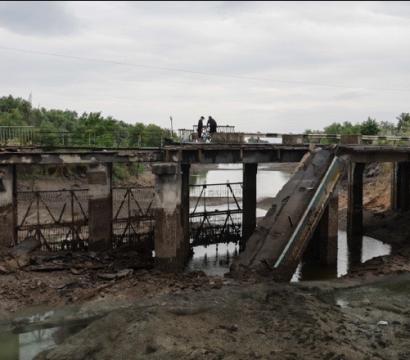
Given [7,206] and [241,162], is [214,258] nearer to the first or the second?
[241,162]

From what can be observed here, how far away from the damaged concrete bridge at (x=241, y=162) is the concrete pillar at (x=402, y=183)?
778 cm

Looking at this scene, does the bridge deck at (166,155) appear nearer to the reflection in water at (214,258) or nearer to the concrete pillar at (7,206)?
the concrete pillar at (7,206)

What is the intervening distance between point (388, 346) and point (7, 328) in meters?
11.8

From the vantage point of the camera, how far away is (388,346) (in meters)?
13.3

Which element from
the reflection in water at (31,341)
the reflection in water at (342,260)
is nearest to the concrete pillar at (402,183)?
the reflection in water at (342,260)

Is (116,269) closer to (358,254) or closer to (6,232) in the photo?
(6,232)

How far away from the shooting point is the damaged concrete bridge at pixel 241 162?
19.7 meters

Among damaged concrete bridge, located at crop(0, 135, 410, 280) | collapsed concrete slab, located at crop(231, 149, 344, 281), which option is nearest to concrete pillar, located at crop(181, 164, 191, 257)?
damaged concrete bridge, located at crop(0, 135, 410, 280)

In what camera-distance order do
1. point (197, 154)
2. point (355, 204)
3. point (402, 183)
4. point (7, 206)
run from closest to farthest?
1. point (7, 206)
2. point (197, 154)
3. point (355, 204)
4. point (402, 183)

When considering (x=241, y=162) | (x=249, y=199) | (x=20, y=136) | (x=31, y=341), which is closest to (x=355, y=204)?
(x=249, y=199)

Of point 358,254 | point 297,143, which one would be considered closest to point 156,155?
point 297,143

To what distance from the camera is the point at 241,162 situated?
22.8m

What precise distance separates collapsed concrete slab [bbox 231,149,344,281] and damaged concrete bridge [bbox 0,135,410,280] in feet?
0.13

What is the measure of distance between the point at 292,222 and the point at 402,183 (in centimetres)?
1693
